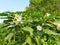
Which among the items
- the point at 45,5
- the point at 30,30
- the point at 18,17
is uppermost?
the point at 18,17

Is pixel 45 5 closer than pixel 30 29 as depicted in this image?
No

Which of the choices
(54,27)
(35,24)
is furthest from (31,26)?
(54,27)

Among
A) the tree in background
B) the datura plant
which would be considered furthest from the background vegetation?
the tree in background

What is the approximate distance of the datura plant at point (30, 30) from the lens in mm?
4277

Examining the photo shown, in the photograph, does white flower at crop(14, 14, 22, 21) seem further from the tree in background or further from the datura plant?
the tree in background

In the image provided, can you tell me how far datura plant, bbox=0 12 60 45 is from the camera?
428cm

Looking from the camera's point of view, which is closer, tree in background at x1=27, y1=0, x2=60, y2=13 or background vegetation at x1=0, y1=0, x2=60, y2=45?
background vegetation at x1=0, y1=0, x2=60, y2=45

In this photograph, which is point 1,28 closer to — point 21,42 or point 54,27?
point 21,42

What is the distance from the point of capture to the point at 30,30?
165 inches

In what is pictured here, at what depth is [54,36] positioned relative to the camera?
4363 millimetres

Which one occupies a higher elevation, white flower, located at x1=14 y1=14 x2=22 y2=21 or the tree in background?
white flower, located at x1=14 y1=14 x2=22 y2=21

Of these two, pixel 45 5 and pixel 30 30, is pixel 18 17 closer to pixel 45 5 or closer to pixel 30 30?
pixel 30 30

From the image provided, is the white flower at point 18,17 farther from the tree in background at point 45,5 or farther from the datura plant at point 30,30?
the tree in background at point 45,5

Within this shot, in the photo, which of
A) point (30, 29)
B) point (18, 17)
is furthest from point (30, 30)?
point (18, 17)
